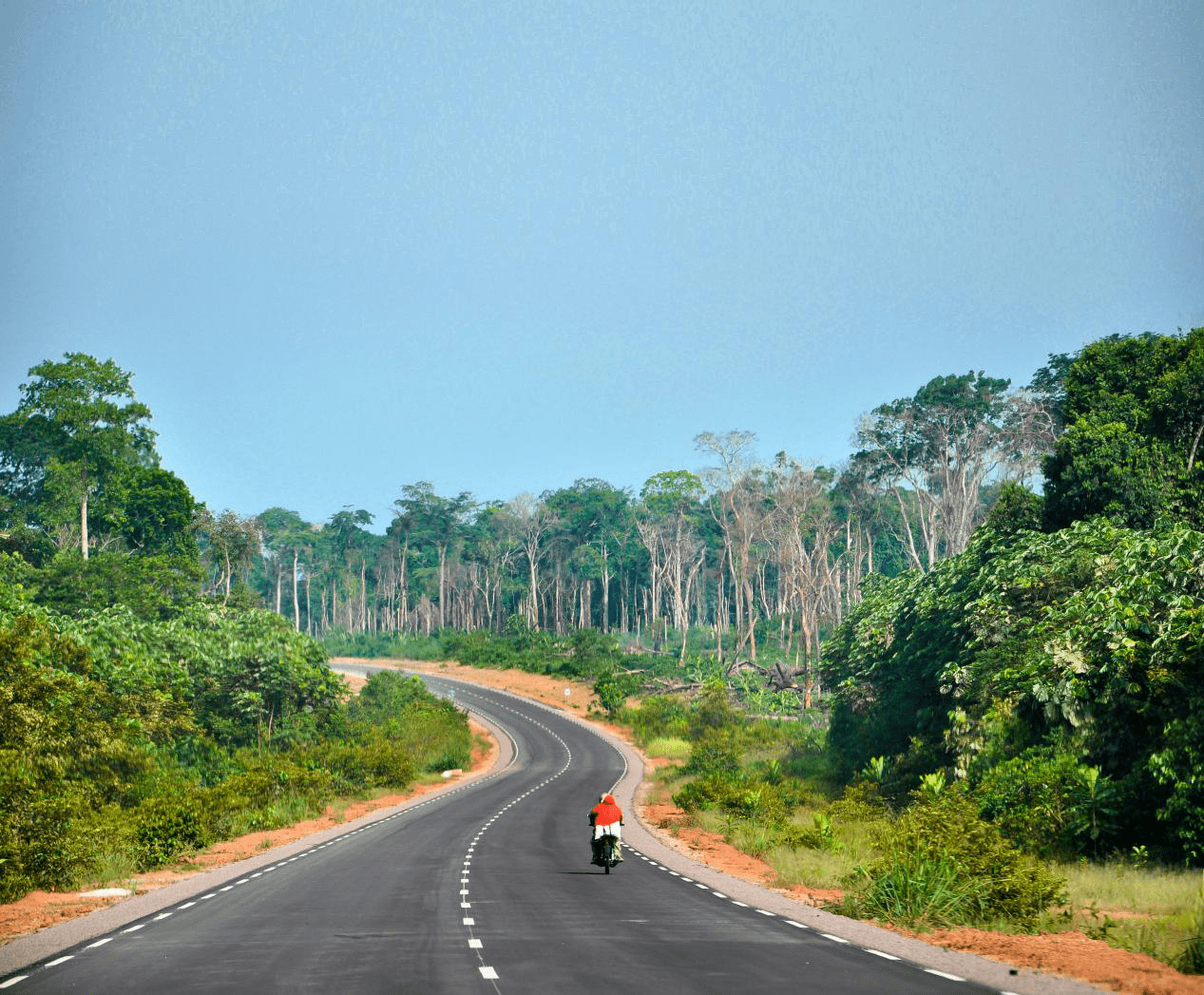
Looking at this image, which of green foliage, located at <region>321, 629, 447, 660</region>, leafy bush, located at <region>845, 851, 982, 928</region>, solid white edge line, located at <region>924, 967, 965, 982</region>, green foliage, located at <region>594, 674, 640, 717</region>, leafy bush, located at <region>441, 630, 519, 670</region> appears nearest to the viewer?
solid white edge line, located at <region>924, 967, 965, 982</region>

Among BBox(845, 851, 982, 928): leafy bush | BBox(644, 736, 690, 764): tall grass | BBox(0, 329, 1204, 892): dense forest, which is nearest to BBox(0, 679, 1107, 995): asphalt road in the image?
BBox(845, 851, 982, 928): leafy bush

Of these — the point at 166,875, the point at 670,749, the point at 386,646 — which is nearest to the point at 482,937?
the point at 166,875

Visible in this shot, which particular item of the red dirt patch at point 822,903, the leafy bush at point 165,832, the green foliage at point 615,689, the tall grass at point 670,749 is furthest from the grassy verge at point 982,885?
the green foliage at point 615,689

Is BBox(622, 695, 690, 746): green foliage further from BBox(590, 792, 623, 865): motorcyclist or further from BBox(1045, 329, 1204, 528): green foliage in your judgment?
BBox(590, 792, 623, 865): motorcyclist

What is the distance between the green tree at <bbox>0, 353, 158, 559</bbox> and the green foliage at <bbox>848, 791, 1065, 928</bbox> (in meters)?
67.1

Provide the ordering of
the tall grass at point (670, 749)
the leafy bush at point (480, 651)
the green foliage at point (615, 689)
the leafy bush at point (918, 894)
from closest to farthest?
the leafy bush at point (918, 894) < the tall grass at point (670, 749) < the green foliage at point (615, 689) < the leafy bush at point (480, 651)

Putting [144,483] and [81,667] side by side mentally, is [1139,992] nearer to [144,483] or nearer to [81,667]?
[81,667]

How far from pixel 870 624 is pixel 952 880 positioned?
27758mm

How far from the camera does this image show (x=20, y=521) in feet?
277

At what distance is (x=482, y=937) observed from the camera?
49.1ft

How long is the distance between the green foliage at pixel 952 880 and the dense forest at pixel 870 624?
4.59 m

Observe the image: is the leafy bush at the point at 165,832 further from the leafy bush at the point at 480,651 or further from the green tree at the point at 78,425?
the leafy bush at the point at 480,651

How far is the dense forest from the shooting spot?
75.0ft

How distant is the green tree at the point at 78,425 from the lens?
7431 centimetres
